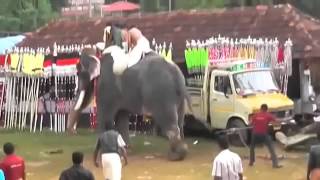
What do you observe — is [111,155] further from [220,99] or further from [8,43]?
[8,43]

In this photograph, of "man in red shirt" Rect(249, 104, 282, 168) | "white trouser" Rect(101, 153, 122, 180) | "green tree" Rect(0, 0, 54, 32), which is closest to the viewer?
"white trouser" Rect(101, 153, 122, 180)

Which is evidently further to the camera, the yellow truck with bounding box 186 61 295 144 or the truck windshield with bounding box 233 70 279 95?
the truck windshield with bounding box 233 70 279 95

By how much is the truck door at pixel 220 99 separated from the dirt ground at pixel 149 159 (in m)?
0.68

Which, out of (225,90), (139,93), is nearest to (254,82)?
(225,90)

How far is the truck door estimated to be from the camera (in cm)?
1889

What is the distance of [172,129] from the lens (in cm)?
1638

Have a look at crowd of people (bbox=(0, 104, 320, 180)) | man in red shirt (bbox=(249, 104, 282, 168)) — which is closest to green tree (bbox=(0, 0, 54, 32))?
man in red shirt (bbox=(249, 104, 282, 168))

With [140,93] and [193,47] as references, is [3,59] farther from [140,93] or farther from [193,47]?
[140,93]

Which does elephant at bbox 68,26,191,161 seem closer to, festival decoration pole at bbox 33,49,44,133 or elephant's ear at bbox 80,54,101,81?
elephant's ear at bbox 80,54,101,81

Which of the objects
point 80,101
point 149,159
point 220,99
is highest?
point 80,101

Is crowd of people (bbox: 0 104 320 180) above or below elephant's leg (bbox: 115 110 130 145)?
A: above

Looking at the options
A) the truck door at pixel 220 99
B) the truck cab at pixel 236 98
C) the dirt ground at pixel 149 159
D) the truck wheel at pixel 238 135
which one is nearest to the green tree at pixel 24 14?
the dirt ground at pixel 149 159

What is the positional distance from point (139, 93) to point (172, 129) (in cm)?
124

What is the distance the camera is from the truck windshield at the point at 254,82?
18.8m
